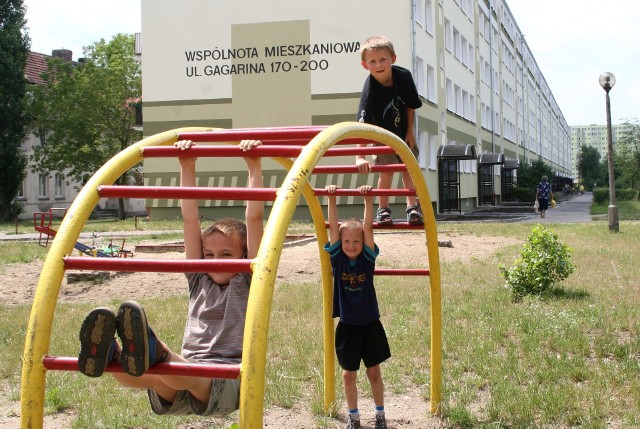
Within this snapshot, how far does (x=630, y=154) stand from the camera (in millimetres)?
53875

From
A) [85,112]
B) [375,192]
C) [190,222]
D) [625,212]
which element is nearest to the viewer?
[190,222]

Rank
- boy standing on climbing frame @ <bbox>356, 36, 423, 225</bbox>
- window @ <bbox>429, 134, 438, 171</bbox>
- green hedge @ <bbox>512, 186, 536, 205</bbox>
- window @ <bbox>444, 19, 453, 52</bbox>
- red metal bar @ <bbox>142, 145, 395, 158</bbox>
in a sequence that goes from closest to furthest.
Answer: red metal bar @ <bbox>142, 145, 395, 158</bbox> → boy standing on climbing frame @ <bbox>356, 36, 423, 225</bbox> → window @ <bbox>429, 134, 438, 171</bbox> → window @ <bbox>444, 19, 453, 52</bbox> → green hedge @ <bbox>512, 186, 536, 205</bbox>

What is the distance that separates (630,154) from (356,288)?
54667 millimetres

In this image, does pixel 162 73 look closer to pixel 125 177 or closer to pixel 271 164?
pixel 271 164

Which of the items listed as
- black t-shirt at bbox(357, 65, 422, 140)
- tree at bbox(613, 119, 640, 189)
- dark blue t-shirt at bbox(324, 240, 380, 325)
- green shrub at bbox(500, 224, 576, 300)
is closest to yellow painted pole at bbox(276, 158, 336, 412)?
dark blue t-shirt at bbox(324, 240, 380, 325)

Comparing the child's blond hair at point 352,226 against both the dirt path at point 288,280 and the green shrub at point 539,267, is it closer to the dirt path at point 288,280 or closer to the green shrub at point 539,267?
the dirt path at point 288,280

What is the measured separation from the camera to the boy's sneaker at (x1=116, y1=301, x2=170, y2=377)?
102 inches

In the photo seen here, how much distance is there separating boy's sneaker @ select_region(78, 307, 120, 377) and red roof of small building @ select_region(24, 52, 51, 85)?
1711 inches

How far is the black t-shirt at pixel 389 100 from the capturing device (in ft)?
16.9

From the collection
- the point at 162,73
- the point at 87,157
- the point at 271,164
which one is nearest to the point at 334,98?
the point at 271,164

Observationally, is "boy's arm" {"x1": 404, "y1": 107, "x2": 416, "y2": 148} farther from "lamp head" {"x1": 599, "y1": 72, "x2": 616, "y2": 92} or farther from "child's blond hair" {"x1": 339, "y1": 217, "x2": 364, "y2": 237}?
"lamp head" {"x1": 599, "y1": 72, "x2": 616, "y2": 92}

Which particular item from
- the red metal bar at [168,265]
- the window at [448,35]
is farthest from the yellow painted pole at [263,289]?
the window at [448,35]

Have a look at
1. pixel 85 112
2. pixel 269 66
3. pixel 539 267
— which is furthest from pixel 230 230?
pixel 85 112

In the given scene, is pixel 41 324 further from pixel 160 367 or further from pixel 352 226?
pixel 352 226
